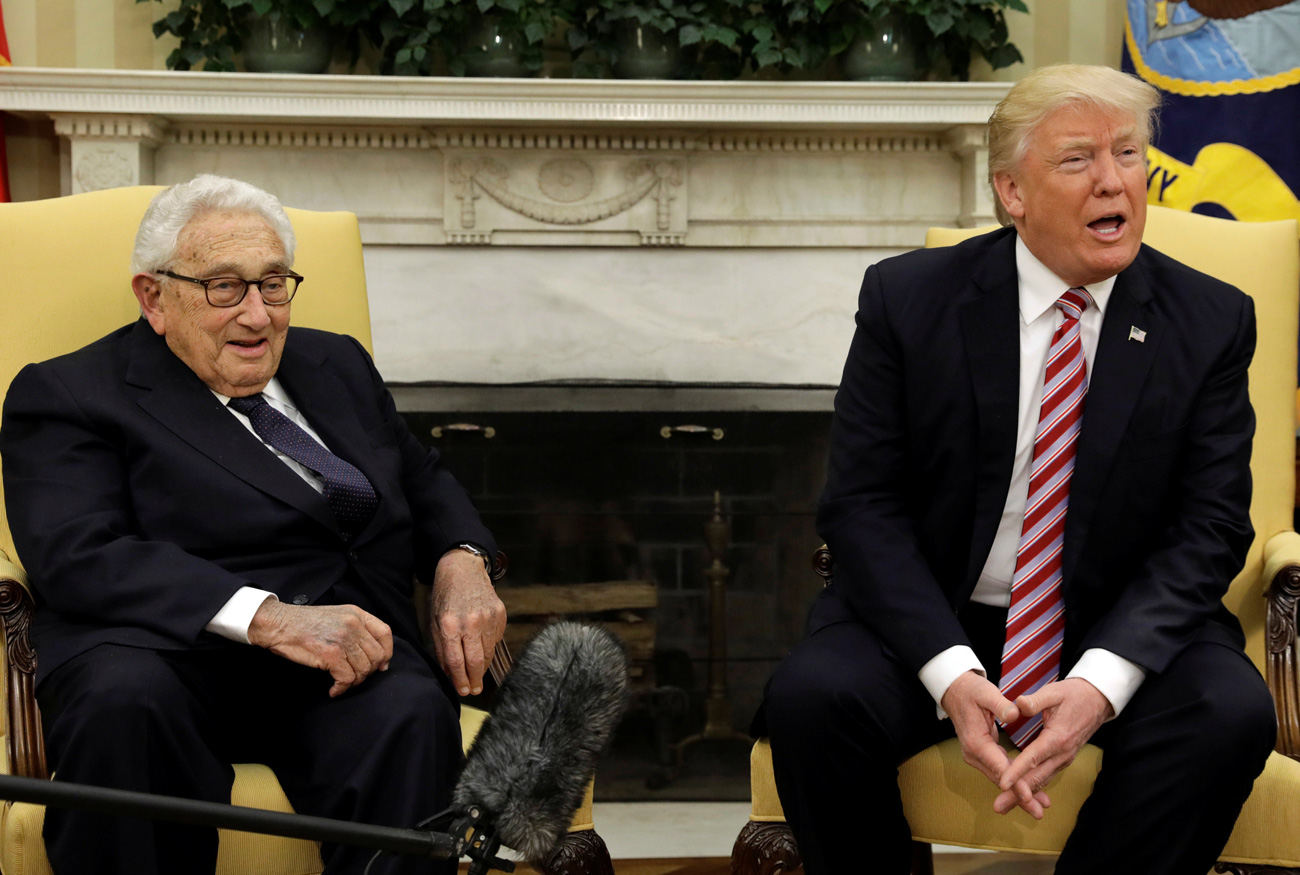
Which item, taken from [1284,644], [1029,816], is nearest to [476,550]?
[1029,816]

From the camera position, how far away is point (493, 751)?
863mm

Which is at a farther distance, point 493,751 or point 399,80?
point 399,80

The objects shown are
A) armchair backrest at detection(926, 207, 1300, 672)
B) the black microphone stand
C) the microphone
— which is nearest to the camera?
the black microphone stand

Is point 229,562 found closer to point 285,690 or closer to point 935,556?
point 285,690

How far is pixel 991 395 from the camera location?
157 centimetres

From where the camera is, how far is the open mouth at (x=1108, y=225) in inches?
59.6

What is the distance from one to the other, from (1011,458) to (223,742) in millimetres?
1103

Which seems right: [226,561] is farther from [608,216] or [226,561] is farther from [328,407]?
[608,216]

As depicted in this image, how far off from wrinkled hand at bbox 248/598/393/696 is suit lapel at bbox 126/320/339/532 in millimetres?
183

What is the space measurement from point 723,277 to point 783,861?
196 cm

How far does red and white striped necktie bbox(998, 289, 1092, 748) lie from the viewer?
60.3 inches

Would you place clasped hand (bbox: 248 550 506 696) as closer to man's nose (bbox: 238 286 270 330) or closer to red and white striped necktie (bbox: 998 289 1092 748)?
man's nose (bbox: 238 286 270 330)

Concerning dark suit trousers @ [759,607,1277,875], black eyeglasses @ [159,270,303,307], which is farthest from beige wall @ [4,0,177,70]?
dark suit trousers @ [759,607,1277,875]

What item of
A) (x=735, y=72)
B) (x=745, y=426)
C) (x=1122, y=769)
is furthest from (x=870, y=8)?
(x=1122, y=769)
